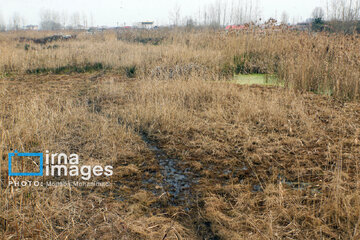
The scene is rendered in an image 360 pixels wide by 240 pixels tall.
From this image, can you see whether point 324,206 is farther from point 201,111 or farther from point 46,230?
point 201,111

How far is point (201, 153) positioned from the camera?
3.23 meters

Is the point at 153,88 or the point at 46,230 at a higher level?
the point at 153,88

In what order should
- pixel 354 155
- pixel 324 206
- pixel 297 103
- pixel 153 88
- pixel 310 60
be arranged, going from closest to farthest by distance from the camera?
pixel 324 206, pixel 354 155, pixel 297 103, pixel 153 88, pixel 310 60

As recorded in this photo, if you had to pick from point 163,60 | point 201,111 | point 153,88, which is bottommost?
point 201,111

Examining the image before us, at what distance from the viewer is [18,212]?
185 cm

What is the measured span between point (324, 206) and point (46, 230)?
6.34ft

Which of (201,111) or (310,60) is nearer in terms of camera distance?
(201,111)

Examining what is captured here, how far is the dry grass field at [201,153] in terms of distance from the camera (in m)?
1.96

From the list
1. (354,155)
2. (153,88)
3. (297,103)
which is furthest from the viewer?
(153,88)

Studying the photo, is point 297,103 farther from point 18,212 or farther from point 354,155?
point 18,212

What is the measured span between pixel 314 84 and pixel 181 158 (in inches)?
146

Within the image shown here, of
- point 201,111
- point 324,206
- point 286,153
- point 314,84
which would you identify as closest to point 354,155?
point 286,153

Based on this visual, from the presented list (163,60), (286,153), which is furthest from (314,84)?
(163,60)

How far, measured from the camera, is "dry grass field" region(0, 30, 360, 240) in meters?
1.96
